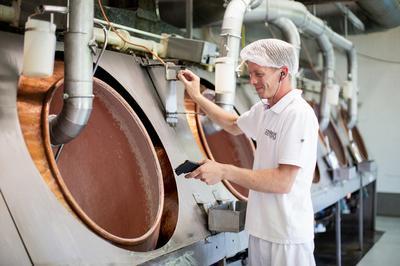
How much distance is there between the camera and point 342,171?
141 inches

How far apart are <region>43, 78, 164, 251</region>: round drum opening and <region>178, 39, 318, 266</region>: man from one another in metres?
0.35

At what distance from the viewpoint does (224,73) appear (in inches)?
78.2

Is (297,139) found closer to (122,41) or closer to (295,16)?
(122,41)

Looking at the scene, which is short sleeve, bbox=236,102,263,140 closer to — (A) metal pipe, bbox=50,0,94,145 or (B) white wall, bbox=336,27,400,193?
(A) metal pipe, bbox=50,0,94,145

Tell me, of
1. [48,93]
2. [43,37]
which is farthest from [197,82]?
[43,37]

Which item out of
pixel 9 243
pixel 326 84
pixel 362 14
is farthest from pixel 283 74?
pixel 362 14

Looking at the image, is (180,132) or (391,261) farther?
(391,261)

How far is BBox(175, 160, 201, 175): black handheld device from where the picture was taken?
147 cm

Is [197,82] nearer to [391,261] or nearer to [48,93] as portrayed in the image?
[48,93]

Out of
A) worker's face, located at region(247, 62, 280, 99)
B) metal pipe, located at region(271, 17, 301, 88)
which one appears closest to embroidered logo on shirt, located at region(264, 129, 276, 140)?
worker's face, located at region(247, 62, 280, 99)

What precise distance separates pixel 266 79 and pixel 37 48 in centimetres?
77

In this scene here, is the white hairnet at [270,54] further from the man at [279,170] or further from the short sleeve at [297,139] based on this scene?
the short sleeve at [297,139]

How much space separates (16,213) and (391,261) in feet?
11.2

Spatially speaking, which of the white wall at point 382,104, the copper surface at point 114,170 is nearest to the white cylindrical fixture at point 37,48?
the copper surface at point 114,170
